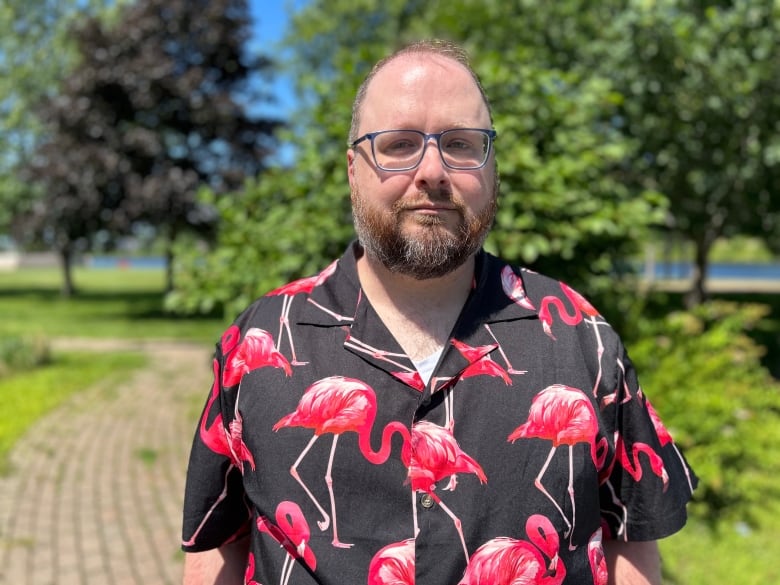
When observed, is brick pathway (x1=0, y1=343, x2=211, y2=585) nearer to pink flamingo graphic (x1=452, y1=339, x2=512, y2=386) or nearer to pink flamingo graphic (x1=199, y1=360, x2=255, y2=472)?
pink flamingo graphic (x1=199, y1=360, x2=255, y2=472)

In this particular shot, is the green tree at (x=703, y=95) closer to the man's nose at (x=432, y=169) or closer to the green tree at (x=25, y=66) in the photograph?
the man's nose at (x=432, y=169)

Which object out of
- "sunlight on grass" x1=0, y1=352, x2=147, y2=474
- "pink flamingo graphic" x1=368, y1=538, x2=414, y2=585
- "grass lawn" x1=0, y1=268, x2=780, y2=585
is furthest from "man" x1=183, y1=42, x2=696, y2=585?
"sunlight on grass" x1=0, y1=352, x2=147, y2=474

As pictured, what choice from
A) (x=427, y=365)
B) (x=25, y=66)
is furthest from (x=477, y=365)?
(x=25, y=66)

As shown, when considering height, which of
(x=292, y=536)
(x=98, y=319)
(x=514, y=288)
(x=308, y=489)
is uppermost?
(x=514, y=288)

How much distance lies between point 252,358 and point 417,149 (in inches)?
22.7

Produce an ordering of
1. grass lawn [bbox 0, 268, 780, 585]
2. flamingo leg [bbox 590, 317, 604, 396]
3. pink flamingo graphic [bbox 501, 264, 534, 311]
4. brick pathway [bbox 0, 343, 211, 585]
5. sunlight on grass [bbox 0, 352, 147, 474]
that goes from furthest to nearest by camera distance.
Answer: sunlight on grass [bbox 0, 352, 147, 474] < brick pathway [bbox 0, 343, 211, 585] < grass lawn [bbox 0, 268, 780, 585] < pink flamingo graphic [bbox 501, 264, 534, 311] < flamingo leg [bbox 590, 317, 604, 396]

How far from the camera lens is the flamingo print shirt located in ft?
4.54

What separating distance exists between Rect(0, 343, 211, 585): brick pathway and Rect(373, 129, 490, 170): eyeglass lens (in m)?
3.40

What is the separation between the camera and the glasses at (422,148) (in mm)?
1456

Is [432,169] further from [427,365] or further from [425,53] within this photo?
[427,365]

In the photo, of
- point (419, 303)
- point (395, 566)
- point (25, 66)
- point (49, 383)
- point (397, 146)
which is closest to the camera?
point (395, 566)

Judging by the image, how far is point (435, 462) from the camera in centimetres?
139

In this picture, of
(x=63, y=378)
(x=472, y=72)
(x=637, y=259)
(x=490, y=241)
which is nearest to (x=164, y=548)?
(x=490, y=241)

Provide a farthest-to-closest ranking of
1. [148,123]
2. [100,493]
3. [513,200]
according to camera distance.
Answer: [148,123] → [100,493] → [513,200]
